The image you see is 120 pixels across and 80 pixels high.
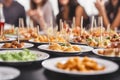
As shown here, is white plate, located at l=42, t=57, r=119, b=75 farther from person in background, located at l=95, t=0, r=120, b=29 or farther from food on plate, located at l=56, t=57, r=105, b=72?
person in background, located at l=95, t=0, r=120, b=29

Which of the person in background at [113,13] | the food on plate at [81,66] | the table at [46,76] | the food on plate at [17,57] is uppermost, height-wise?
the person in background at [113,13]

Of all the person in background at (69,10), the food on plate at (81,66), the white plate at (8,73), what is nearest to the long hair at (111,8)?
the person in background at (69,10)

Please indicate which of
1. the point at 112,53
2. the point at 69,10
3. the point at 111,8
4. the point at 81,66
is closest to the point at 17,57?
the point at 81,66

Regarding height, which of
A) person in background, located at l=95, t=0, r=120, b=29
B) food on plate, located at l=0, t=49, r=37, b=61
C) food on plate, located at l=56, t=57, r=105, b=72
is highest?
person in background, located at l=95, t=0, r=120, b=29

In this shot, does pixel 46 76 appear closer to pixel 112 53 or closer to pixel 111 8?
pixel 112 53

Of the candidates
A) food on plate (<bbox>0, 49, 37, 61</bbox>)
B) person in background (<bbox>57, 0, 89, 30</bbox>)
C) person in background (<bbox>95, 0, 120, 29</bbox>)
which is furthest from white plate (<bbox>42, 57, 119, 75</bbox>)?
person in background (<bbox>95, 0, 120, 29</bbox>)

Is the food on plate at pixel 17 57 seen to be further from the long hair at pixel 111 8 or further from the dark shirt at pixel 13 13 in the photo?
the long hair at pixel 111 8

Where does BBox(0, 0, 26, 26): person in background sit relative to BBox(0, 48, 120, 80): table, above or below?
above
